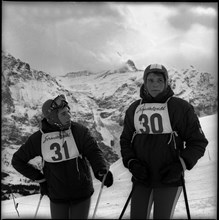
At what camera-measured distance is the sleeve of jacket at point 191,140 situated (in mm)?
2471

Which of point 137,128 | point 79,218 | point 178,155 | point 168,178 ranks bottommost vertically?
point 79,218

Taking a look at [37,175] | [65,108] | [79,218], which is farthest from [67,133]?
[79,218]

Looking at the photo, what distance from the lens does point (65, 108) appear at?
2791mm

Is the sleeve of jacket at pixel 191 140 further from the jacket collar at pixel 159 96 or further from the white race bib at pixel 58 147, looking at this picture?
the white race bib at pixel 58 147

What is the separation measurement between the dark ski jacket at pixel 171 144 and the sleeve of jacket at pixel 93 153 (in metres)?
0.20

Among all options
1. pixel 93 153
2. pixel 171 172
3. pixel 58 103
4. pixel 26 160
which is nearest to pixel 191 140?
pixel 171 172

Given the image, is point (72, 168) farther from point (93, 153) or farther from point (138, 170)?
point (138, 170)

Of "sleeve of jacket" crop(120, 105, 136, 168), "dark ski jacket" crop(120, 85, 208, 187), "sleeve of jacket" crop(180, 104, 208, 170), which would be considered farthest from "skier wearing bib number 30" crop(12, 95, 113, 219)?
"sleeve of jacket" crop(180, 104, 208, 170)

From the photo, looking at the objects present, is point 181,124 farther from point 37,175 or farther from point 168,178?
point 37,175

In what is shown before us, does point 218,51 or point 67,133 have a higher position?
point 218,51

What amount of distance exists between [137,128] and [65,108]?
2.06ft

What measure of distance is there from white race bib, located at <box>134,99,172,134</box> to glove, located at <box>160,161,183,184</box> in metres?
0.26

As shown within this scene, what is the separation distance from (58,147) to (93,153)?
0.95 feet

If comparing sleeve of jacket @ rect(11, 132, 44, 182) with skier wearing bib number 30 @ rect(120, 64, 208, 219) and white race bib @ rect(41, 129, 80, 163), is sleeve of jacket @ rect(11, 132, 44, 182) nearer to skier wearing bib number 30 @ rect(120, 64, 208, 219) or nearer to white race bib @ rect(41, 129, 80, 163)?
white race bib @ rect(41, 129, 80, 163)
